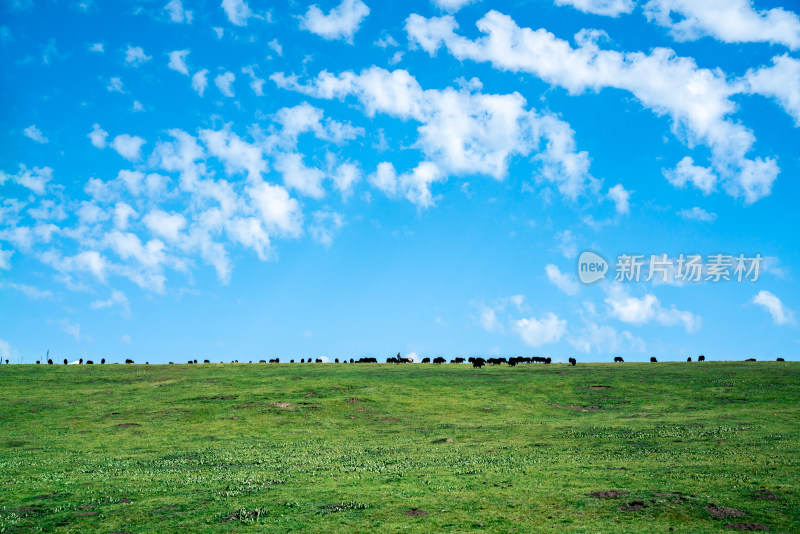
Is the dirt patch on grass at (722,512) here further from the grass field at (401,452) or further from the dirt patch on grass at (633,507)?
the dirt patch on grass at (633,507)

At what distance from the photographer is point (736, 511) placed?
21.0m

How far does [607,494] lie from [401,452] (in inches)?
599

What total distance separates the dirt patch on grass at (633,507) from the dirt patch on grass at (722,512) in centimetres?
220

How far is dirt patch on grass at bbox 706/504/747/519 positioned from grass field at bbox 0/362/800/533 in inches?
3.3

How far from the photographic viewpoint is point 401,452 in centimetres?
3575

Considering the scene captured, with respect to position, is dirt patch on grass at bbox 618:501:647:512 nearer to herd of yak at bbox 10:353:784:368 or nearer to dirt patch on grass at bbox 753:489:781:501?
dirt patch on grass at bbox 753:489:781:501

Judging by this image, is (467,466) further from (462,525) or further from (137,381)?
(137,381)

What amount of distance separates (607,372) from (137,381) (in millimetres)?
63162

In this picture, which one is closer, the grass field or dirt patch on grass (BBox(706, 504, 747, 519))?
dirt patch on grass (BBox(706, 504, 747, 519))

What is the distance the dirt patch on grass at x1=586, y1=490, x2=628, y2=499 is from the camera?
22703mm

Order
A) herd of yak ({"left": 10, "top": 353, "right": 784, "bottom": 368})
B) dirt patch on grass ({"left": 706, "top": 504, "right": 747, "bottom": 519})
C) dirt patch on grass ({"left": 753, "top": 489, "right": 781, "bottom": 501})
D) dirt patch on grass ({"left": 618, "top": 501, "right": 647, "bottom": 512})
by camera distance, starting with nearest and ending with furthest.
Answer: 1. dirt patch on grass ({"left": 706, "top": 504, "right": 747, "bottom": 519})
2. dirt patch on grass ({"left": 618, "top": 501, "right": 647, "bottom": 512})
3. dirt patch on grass ({"left": 753, "top": 489, "right": 781, "bottom": 501})
4. herd of yak ({"left": 10, "top": 353, "right": 784, "bottom": 368})

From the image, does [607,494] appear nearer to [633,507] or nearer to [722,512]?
[633,507]

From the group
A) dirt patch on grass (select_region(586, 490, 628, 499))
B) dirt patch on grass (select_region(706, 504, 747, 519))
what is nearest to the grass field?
dirt patch on grass (select_region(706, 504, 747, 519))

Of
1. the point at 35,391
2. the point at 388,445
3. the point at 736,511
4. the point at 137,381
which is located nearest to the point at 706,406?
the point at 388,445
